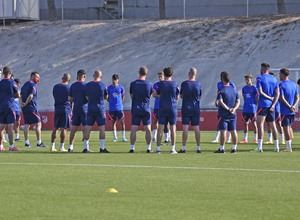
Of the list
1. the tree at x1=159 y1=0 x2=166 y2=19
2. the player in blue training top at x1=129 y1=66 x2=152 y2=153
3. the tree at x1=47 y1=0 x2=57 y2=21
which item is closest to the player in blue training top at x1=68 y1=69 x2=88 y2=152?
→ the player in blue training top at x1=129 y1=66 x2=152 y2=153

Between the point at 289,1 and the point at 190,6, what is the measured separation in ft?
20.6

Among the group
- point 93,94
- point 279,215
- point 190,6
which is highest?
point 190,6

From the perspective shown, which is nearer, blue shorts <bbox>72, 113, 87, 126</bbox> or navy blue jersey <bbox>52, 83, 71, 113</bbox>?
blue shorts <bbox>72, 113, 87, 126</bbox>

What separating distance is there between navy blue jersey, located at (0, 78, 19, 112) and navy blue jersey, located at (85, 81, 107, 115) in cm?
202

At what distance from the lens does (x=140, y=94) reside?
24.9 m

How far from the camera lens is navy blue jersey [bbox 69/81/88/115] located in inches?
1001

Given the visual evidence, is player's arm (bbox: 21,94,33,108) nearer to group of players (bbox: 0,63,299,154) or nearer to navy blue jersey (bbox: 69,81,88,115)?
group of players (bbox: 0,63,299,154)

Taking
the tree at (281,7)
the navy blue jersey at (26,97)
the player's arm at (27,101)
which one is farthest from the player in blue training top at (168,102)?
the tree at (281,7)

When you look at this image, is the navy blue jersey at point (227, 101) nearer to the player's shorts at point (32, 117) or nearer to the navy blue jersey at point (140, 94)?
the navy blue jersey at point (140, 94)

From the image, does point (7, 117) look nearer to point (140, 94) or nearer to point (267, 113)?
point (140, 94)

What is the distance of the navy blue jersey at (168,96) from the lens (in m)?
24.4

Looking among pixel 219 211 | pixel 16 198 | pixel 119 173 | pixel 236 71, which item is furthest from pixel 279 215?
pixel 236 71

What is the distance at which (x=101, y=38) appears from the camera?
201ft

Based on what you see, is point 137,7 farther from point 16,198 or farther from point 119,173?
point 16,198
